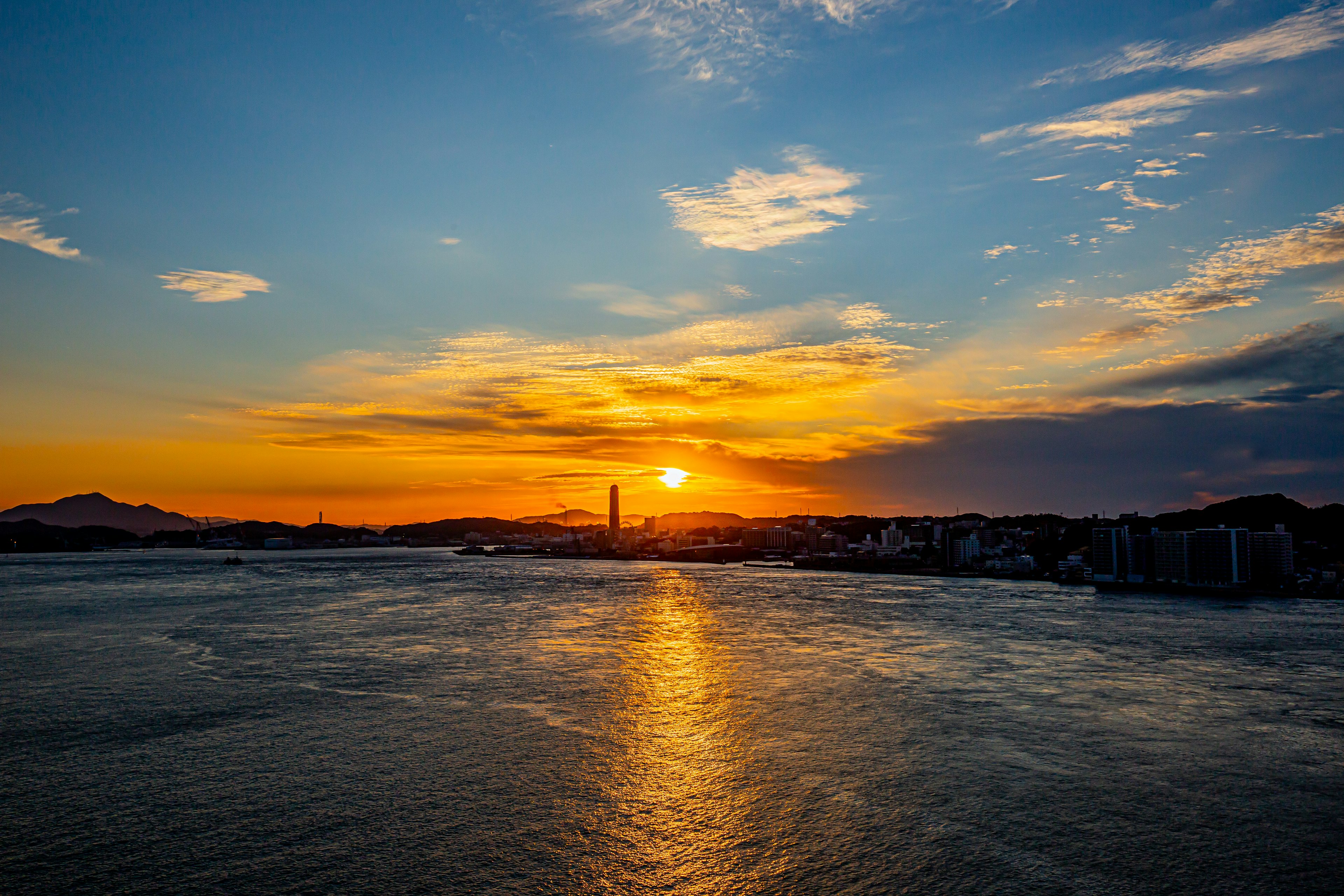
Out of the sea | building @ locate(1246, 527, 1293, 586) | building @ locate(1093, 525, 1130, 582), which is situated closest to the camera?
the sea

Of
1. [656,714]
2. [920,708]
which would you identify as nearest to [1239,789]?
[920,708]

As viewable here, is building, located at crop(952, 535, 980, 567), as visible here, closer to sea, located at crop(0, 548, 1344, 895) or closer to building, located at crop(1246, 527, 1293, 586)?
building, located at crop(1246, 527, 1293, 586)

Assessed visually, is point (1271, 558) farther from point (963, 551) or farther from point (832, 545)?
point (832, 545)

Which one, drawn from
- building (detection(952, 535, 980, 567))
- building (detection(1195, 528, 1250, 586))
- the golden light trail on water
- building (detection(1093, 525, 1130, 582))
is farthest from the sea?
building (detection(952, 535, 980, 567))

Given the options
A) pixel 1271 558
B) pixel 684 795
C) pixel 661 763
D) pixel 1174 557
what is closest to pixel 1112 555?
pixel 1174 557

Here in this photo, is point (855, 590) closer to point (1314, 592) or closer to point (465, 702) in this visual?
point (1314, 592)

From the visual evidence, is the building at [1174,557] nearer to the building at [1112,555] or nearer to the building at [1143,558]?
the building at [1143,558]

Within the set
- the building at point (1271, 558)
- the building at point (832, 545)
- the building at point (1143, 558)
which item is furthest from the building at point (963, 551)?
the building at point (1271, 558)
